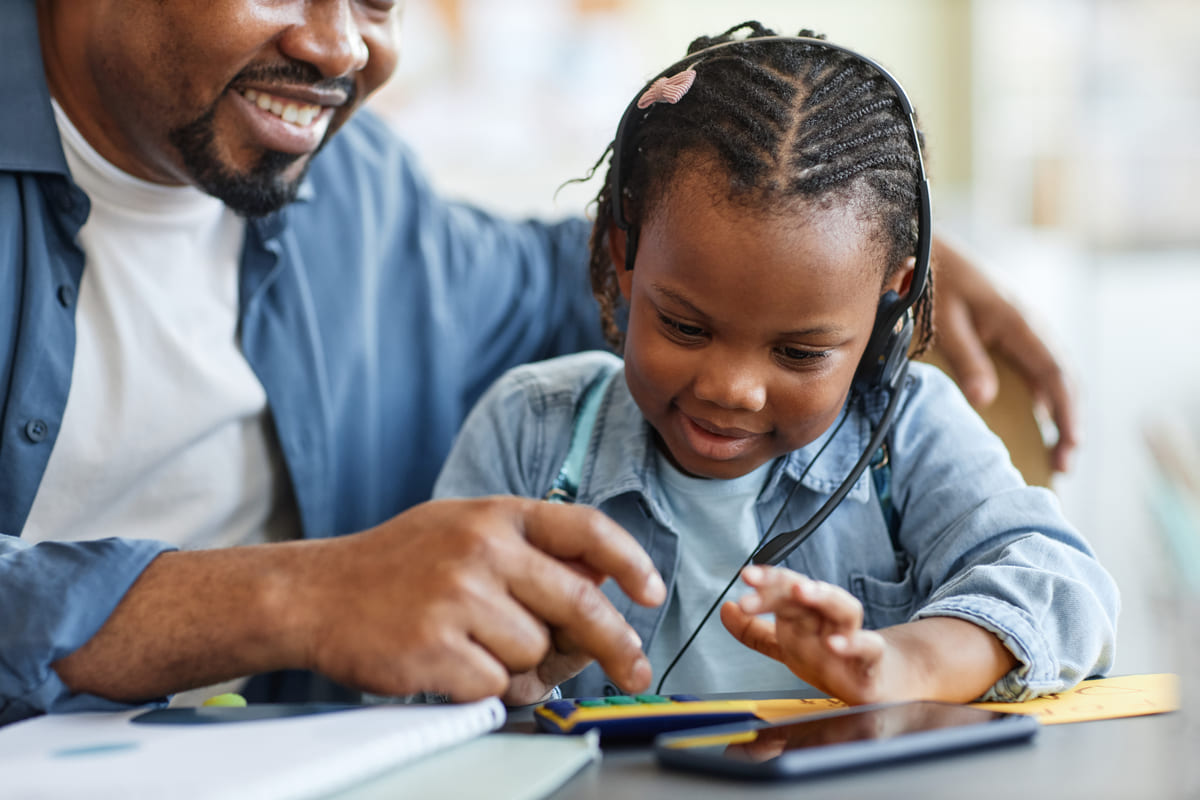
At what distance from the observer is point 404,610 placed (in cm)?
62

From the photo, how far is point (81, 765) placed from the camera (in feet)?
1.71

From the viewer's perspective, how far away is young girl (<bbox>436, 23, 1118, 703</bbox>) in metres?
0.72

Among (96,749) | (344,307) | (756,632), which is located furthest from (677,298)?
(344,307)

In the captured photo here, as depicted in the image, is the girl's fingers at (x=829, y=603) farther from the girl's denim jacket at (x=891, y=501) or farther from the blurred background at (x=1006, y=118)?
the blurred background at (x=1006, y=118)

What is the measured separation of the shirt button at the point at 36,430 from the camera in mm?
1086

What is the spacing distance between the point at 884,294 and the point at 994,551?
8.9 inches

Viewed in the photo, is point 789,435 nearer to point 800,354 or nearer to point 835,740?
point 800,354

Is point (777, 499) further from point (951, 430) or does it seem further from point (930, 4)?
point (930, 4)

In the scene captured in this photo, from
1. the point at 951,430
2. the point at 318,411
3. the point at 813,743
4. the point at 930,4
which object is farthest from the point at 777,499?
the point at 930,4

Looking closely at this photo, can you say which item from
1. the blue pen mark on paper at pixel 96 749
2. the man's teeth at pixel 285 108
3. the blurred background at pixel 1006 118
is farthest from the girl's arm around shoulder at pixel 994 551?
the blurred background at pixel 1006 118

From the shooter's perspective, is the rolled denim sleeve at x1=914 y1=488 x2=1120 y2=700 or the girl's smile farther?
the girl's smile

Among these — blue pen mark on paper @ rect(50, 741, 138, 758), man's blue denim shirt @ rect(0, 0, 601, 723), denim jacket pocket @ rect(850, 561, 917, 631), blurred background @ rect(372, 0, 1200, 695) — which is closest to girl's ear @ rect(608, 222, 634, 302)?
denim jacket pocket @ rect(850, 561, 917, 631)

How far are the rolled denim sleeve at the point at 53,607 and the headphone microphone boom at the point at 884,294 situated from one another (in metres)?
0.46

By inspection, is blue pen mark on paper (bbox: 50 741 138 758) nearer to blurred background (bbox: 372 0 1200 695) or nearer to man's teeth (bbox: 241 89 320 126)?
man's teeth (bbox: 241 89 320 126)
